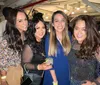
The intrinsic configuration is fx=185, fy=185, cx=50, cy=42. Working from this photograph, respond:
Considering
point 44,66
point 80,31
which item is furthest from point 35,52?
point 80,31

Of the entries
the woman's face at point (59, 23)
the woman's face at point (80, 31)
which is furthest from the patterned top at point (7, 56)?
the woman's face at point (80, 31)

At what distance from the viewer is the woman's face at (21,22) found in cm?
248

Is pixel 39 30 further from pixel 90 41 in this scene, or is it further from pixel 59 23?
pixel 90 41

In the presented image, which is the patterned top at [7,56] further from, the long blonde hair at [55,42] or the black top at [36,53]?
the long blonde hair at [55,42]

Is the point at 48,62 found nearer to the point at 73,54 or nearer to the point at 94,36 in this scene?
the point at 73,54

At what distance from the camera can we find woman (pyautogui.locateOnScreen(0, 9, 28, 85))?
2.31 meters

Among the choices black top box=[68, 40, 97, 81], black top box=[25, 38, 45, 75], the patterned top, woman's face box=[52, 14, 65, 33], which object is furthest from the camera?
woman's face box=[52, 14, 65, 33]

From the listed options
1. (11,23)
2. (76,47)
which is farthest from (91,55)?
(11,23)

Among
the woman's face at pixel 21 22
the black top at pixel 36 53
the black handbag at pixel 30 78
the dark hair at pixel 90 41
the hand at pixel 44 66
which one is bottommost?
the black handbag at pixel 30 78

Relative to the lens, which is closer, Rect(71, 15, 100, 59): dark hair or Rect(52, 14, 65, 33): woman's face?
Rect(71, 15, 100, 59): dark hair

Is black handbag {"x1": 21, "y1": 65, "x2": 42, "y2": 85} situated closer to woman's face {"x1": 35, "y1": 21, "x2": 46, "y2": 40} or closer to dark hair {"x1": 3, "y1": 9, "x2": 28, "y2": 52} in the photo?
dark hair {"x1": 3, "y1": 9, "x2": 28, "y2": 52}

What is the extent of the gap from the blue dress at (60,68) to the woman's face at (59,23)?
0.59 feet

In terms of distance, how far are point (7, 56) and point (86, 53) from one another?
0.96 m

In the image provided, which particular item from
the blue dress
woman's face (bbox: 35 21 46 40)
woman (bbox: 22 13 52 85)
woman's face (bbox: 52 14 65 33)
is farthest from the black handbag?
woman's face (bbox: 52 14 65 33)
